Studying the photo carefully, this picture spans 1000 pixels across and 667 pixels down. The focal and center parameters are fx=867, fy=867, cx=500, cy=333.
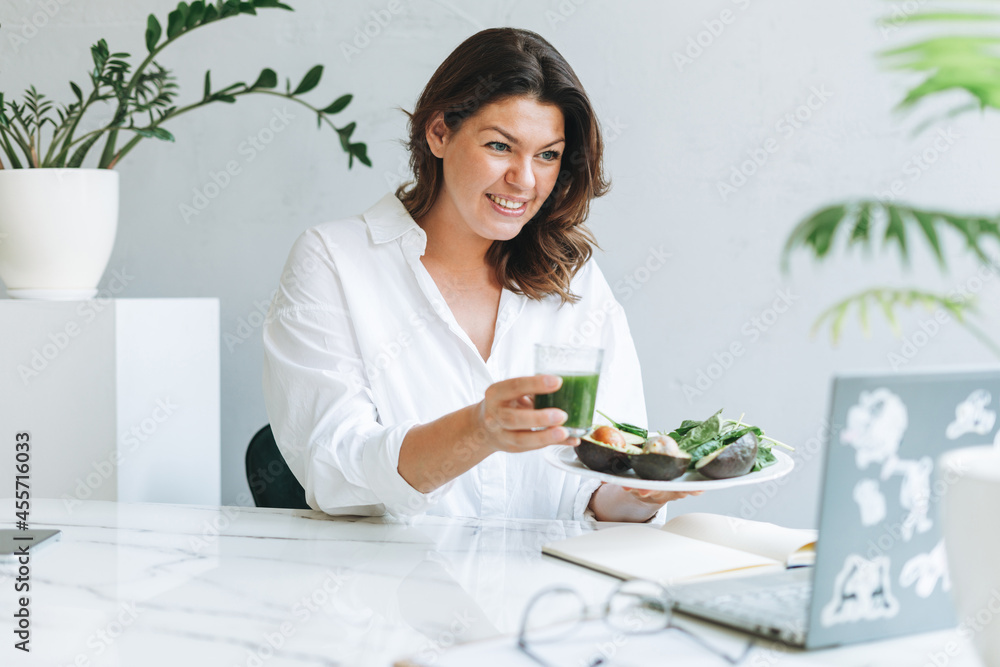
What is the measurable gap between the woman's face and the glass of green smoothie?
2.10 ft

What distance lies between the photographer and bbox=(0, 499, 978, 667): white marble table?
85 cm

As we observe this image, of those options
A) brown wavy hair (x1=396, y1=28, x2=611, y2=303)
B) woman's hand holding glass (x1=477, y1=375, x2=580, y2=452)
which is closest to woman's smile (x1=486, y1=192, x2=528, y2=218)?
brown wavy hair (x1=396, y1=28, x2=611, y2=303)

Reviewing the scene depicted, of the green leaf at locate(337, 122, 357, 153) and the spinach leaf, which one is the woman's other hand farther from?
the green leaf at locate(337, 122, 357, 153)

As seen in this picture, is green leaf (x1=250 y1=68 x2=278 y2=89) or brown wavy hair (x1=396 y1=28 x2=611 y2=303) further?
green leaf (x1=250 y1=68 x2=278 y2=89)

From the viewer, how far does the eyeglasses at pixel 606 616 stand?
81 centimetres

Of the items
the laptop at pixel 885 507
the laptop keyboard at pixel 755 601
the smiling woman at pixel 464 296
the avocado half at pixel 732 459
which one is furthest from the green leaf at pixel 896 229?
the smiling woman at pixel 464 296

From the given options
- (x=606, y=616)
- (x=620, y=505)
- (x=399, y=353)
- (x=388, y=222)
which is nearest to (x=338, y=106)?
(x=388, y=222)

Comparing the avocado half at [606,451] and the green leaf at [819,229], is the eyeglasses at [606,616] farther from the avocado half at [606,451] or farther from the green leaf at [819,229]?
the green leaf at [819,229]

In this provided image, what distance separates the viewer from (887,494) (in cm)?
77

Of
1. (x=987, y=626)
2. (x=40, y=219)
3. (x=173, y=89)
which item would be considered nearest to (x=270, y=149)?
(x=173, y=89)

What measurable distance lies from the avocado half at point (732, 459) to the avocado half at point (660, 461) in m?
0.03

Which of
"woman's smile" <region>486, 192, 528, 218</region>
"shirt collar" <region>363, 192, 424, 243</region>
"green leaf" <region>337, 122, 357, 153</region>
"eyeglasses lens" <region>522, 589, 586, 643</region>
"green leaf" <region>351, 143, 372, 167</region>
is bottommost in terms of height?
"eyeglasses lens" <region>522, 589, 586, 643</region>

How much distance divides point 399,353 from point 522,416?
0.63 meters

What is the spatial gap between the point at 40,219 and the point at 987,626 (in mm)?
1849
